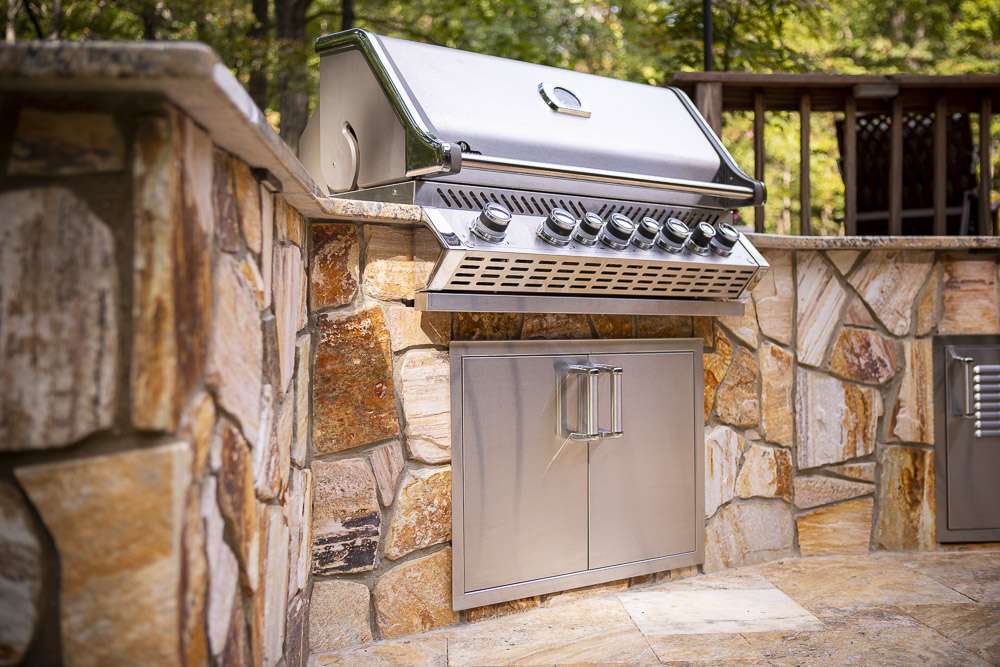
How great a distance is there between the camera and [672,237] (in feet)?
9.91

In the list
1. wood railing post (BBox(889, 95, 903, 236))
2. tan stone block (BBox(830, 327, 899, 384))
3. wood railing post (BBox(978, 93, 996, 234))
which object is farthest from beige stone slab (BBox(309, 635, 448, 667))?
wood railing post (BBox(978, 93, 996, 234))

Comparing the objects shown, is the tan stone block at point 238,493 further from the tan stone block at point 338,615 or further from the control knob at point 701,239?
the control knob at point 701,239

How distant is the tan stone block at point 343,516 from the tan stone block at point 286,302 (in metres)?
0.49

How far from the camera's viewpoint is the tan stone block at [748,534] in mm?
3441

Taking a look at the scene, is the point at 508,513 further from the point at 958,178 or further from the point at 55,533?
the point at 958,178

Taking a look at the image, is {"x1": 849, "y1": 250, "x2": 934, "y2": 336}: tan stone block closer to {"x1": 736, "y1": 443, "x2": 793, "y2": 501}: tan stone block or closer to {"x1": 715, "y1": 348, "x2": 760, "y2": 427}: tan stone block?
{"x1": 715, "y1": 348, "x2": 760, "y2": 427}: tan stone block

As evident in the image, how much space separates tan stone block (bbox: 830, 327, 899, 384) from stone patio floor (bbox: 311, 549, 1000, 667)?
822 millimetres

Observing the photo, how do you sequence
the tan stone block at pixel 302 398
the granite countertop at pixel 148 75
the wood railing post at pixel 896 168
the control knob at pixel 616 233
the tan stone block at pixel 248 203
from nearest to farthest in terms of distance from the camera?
the granite countertop at pixel 148 75, the tan stone block at pixel 248 203, the tan stone block at pixel 302 398, the control knob at pixel 616 233, the wood railing post at pixel 896 168

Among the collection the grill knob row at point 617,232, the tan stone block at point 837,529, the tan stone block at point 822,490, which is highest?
the grill knob row at point 617,232

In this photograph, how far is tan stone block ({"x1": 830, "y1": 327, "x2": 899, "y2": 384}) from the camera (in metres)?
3.63

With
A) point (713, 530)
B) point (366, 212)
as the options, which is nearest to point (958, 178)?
point (713, 530)

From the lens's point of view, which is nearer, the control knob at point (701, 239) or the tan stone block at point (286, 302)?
the tan stone block at point (286, 302)

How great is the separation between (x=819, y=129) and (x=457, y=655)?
11.4 m

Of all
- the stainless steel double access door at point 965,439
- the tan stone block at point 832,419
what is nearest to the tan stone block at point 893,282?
the stainless steel double access door at point 965,439
